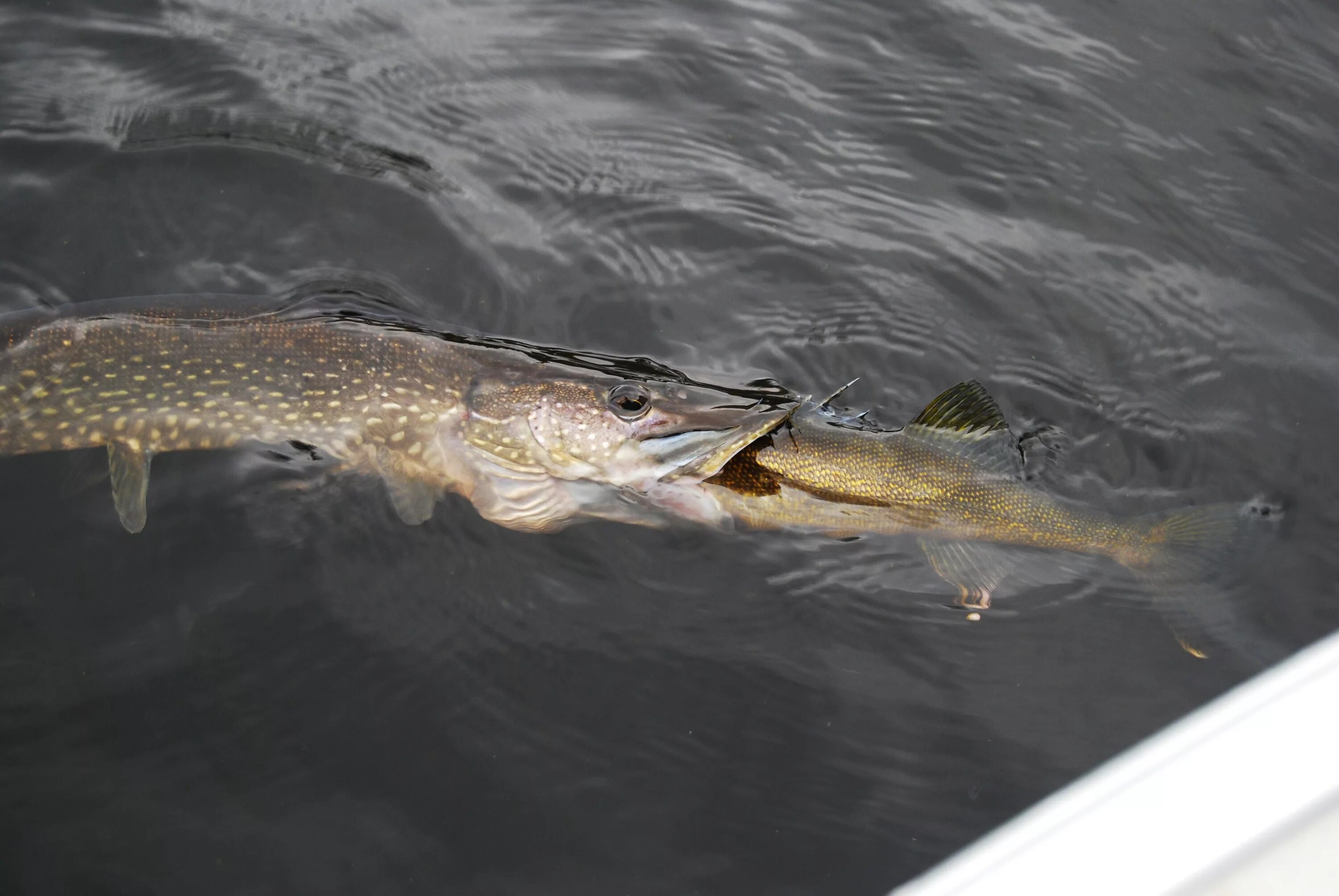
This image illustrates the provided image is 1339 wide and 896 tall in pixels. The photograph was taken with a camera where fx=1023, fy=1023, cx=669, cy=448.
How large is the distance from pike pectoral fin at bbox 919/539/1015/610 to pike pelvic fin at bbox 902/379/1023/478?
255mm

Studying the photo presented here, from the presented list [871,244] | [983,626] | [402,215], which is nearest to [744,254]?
[871,244]

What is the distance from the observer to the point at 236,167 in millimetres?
4457

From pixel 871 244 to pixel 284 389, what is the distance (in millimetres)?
2517

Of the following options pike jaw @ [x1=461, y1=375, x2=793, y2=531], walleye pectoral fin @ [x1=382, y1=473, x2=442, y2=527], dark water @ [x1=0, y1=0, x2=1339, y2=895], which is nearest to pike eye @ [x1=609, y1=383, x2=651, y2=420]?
pike jaw @ [x1=461, y1=375, x2=793, y2=531]

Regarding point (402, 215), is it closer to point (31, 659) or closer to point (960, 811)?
point (31, 659)

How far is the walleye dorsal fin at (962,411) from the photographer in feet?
10.1

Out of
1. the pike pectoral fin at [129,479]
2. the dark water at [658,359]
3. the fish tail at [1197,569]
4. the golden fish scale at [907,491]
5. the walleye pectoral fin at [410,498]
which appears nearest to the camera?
the dark water at [658,359]

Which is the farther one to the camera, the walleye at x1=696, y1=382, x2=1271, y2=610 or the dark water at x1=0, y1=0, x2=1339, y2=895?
the walleye at x1=696, y1=382, x2=1271, y2=610

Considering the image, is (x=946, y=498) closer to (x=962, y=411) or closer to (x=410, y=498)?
(x=962, y=411)

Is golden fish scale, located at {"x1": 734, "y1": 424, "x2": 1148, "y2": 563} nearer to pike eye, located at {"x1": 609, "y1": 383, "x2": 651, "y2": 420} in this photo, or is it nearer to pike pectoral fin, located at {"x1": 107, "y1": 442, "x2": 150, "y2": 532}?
pike eye, located at {"x1": 609, "y1": 383, "x2": 651, "y2": 420}

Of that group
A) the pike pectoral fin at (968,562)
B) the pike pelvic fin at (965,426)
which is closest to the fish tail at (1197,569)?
the pike pectoral fin at (968,562)

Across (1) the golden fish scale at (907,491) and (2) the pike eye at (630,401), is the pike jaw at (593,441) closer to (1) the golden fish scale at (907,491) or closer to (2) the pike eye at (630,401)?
(2) the pike eye at (630,401)

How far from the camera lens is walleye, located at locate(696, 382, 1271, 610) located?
305cm

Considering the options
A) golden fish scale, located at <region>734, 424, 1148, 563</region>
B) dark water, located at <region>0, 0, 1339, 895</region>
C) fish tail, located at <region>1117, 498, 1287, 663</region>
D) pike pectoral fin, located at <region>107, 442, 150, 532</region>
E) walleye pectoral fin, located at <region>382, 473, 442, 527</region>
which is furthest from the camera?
walleye pectoral fin, located at <region>382, 473, 442, 527</region>
